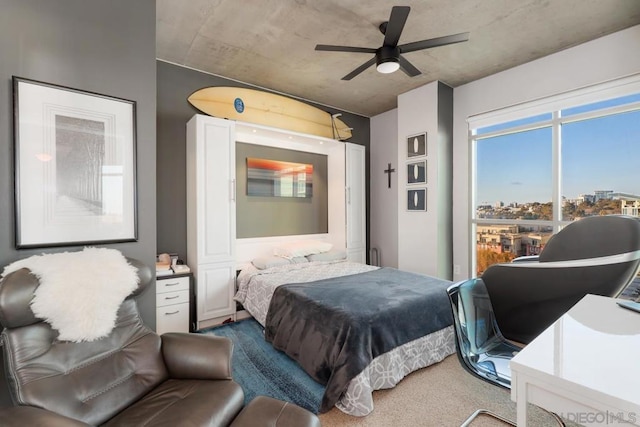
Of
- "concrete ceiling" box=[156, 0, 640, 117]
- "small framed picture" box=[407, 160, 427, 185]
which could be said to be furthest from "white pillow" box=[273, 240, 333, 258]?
"concrete ceiling" box=[156, 0, 640, 117]

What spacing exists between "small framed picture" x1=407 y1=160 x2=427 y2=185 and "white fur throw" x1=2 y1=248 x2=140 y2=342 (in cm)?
359

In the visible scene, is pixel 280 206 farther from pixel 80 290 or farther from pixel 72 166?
pixel 80 290

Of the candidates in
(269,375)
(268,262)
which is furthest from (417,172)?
(269,375)

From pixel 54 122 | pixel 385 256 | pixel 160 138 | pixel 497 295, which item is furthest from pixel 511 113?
pixel 54 122

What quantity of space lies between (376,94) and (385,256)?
2.68 meters

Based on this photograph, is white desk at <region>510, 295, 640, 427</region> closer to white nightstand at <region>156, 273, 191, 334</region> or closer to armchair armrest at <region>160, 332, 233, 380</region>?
armchair armrest at <region>160, 332, 233, 380</region>

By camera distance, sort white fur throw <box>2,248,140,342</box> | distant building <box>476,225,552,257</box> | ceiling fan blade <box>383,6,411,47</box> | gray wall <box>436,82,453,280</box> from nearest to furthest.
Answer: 1. white fur throw <box>2,248,140,342</box>
2. ceiling fan blade <box>383,6,411,47</box>
3. distant building <box>476,225,552,257</box>
4. gray wall <box>436,82,453,280</box>

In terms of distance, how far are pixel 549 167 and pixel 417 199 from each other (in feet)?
5.05

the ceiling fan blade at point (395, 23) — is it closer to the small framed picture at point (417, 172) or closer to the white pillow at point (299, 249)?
the small framed picture at point (417, 172)

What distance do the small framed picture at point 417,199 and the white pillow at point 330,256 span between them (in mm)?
1196

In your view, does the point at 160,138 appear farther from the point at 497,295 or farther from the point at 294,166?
the point at 497,295

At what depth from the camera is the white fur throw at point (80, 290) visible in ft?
4.62

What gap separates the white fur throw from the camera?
141 cm

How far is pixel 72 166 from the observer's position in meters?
1.89
